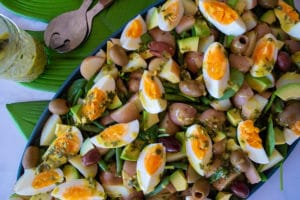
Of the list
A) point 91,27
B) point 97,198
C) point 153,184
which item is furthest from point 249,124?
point 91,27

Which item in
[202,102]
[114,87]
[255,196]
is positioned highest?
[114,87]

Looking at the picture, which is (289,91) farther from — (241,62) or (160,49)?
(160,49)

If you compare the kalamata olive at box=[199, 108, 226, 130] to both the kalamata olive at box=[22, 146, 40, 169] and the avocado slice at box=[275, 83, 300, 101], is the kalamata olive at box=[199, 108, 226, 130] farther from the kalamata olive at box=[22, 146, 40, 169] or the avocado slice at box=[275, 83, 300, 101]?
the kalamata olive at box=[22, 146, 40, 169]

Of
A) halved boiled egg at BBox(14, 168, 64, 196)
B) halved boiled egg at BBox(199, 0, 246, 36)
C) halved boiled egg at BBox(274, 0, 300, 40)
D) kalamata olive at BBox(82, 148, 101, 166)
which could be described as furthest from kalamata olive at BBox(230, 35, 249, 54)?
halved boiled egg at BBox(14, 168, 64, 196)

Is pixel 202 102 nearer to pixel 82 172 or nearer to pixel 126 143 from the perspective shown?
pixel 126 143

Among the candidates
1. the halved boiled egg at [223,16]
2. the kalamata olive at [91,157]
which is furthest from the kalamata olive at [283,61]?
the kalamata olive at [91,157]

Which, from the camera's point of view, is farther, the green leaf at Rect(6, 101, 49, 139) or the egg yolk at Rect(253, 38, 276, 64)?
the green leaf at Rect(6, 101, 49, 139)
